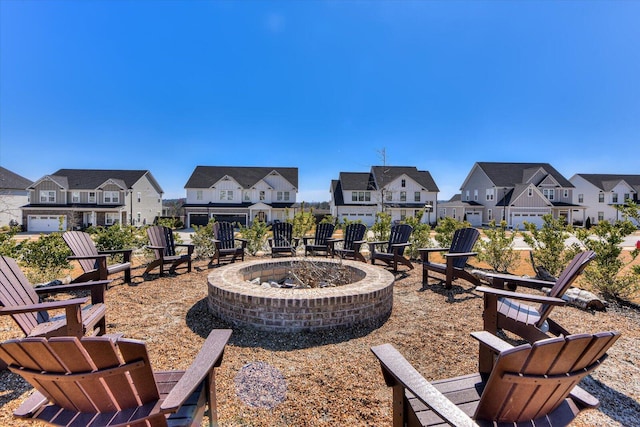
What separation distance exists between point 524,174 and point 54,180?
4883 cm

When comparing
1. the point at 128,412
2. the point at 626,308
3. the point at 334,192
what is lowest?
the point at 626,308

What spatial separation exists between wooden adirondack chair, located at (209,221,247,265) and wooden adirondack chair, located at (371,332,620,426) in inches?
249

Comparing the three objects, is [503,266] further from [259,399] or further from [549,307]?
[259,399]

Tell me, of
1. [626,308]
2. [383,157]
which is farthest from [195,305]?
[383,157]

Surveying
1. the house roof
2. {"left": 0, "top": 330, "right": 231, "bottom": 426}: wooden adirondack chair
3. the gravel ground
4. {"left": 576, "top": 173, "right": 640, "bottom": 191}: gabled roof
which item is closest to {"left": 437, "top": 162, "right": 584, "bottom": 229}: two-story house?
{"left": 576, "top": 173, "right": 640, "bottom": 191}: gabled roof

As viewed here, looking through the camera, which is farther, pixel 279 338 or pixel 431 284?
pixel 431 284

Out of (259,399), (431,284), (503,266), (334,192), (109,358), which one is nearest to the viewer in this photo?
(109,358)

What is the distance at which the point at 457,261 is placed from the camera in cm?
597

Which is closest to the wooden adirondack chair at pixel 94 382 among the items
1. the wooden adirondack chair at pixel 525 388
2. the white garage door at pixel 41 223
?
the wooden adirondack chair at pixel 525 388

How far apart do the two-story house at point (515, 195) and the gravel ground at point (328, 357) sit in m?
29.6

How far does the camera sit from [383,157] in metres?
14.9

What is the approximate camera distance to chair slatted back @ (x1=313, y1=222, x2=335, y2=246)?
28.1 ft

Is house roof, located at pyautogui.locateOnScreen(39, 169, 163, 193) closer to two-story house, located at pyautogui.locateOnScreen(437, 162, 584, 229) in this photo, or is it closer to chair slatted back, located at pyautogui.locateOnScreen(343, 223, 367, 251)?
chair slatted back, located at pyautogui.locateOnScreen(343, 223, 367, 251)

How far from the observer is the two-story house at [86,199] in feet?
87.7
